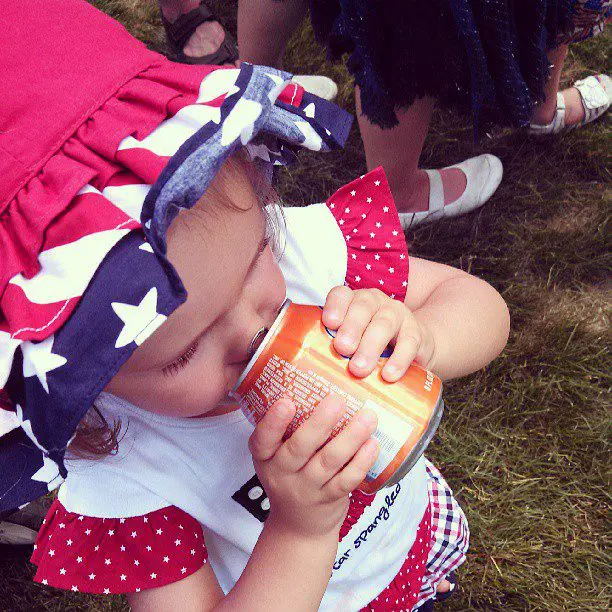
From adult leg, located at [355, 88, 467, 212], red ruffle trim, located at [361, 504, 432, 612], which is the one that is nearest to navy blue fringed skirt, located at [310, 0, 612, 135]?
adult leg, located at [355, 88, 467, 212]

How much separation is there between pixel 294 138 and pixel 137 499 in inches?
20.1

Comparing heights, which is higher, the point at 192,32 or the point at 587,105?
the point at 192,32

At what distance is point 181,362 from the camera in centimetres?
70

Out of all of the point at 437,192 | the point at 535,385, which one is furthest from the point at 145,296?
the point at 437,192

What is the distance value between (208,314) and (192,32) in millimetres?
1916

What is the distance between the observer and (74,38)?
60 centimetres

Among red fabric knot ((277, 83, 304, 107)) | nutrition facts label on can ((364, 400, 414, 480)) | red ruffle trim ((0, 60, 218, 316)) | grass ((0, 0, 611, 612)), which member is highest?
red ruffle trim ((0, 60, 218, 316))

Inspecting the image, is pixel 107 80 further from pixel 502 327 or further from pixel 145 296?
pixel 502 327

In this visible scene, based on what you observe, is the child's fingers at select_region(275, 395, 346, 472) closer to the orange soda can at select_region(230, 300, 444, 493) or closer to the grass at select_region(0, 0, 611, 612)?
the orange soda can at select_region(230, 300, 444, 493)

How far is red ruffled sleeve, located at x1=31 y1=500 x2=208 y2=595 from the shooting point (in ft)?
2.82

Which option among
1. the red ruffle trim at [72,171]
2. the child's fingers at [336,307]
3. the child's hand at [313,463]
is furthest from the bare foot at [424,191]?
the red ruffle trim at [72,171]

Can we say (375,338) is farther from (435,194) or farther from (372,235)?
(435,194)

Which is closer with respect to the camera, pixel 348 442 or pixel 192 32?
pixel 348 442

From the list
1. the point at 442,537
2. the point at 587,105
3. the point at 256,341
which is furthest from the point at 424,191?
the point at 256,341
